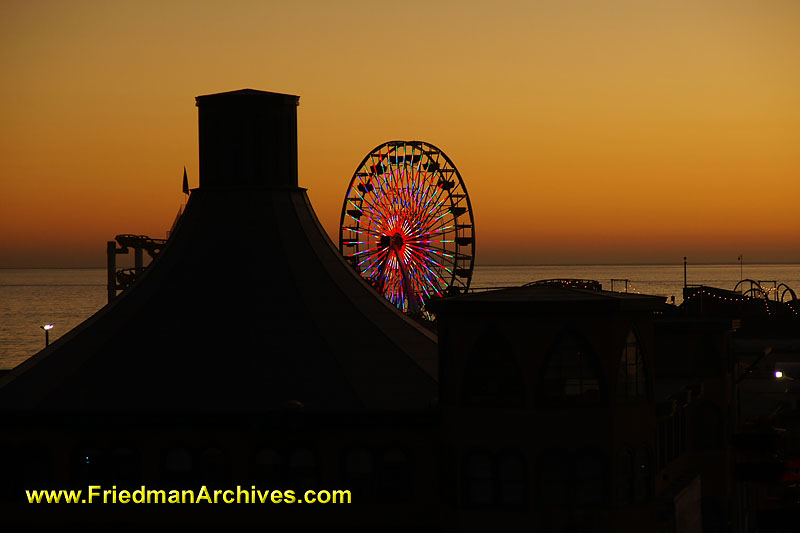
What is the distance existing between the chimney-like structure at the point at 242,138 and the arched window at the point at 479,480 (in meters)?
17.7

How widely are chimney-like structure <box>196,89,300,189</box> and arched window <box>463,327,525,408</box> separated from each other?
54.9 ft

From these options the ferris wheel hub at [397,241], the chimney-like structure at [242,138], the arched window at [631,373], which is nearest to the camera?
the arched window at [631,373]

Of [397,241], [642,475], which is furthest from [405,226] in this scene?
[642,475]

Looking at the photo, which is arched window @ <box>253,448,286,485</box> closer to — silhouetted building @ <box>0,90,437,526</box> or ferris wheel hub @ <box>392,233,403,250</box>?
silhouetted building @ <box>0,90,437,526</box>

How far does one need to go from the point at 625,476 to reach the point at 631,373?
3098 millimetres

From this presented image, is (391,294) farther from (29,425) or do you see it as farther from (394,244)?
(29,425)

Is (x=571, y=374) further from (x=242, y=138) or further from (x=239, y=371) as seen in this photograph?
(x=242, y=138)

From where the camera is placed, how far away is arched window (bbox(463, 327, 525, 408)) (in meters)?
38.3

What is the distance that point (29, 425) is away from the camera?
142 feet

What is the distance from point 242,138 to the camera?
52.1m

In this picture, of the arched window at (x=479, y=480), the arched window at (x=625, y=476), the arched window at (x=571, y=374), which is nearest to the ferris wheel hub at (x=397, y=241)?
the arched window at (x=479, y=480)

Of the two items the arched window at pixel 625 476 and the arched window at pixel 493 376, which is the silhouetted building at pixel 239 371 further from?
the arched window at pixel 625 476

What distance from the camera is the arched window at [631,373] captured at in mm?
38906

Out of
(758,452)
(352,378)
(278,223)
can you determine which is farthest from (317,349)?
(758,452)
